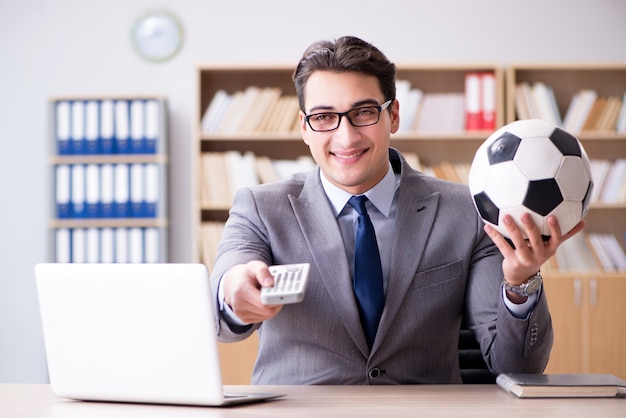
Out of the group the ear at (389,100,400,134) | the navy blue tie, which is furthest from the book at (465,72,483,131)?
the navy blue tie

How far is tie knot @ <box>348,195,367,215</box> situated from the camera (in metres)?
1.90

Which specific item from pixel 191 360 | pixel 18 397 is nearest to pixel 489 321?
pixel 191 360

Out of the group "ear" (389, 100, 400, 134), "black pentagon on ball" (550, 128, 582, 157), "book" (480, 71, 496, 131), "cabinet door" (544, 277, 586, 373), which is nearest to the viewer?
"black pentagon on ball" (550, 128, 582, 157)

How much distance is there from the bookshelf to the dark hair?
97.9 inches

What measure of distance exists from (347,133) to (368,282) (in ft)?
1.13

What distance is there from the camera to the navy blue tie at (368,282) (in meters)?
1.79

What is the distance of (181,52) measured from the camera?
4.62 metres

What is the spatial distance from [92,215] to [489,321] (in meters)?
2.97

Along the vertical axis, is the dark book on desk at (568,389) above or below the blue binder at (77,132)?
below

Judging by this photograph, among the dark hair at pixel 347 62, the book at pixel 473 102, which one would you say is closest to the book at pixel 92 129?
the book at pixel 473 102

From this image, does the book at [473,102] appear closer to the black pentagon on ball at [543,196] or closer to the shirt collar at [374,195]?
the shirt collar at [374,195]

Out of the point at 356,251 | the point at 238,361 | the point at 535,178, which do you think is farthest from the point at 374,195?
the point at 238,361

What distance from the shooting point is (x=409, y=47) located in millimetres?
4602

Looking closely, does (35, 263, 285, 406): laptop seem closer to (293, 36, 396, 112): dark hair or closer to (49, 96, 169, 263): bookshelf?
(293, 36, 396, 112): dark hair
